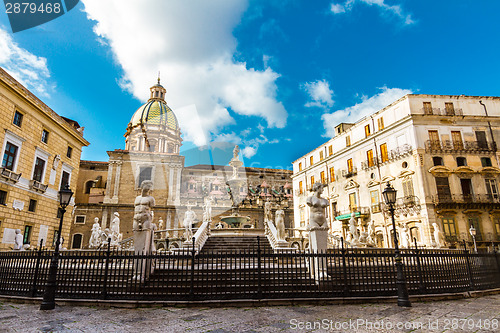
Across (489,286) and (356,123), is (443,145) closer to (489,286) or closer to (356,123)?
(356,123)

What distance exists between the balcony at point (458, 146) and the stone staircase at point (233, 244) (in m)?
17.9

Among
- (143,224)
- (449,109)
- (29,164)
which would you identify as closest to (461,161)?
(449,109)

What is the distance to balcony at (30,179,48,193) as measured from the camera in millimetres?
20602

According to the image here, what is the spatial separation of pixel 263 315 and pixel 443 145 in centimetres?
2601

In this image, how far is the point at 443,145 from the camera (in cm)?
2536

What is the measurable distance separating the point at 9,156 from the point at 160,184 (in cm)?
2199

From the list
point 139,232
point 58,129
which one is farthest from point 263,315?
point 58,129

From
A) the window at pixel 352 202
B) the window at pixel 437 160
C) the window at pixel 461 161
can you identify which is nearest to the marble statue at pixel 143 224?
the window at pixel 437 160

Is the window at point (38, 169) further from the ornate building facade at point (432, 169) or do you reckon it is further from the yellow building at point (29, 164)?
the ornate building facade at point (432, 169)

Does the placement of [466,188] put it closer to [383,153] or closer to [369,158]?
[383,153]

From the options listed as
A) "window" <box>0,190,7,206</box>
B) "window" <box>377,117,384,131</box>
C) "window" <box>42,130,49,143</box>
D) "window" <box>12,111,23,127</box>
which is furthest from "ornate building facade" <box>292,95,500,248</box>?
"window" <box>12,111,23,127</box>

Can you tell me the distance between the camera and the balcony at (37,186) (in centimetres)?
2060

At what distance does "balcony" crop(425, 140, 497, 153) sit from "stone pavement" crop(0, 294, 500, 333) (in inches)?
841

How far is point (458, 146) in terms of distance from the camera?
2556 cm
